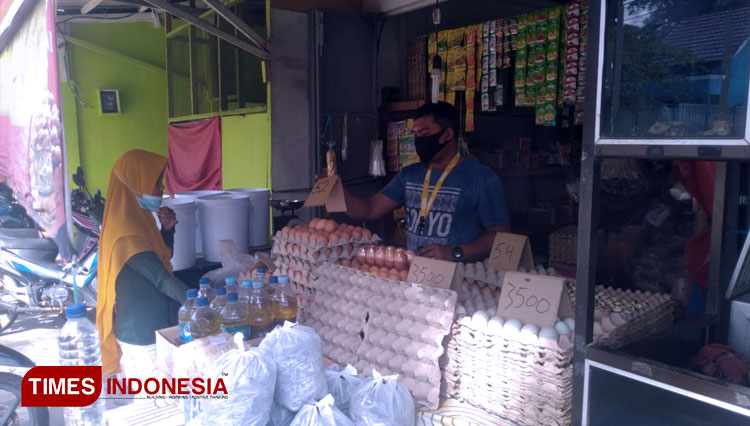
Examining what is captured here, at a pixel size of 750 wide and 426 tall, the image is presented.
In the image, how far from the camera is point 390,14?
196 inches

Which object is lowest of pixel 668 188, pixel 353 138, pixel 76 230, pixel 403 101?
pixel 76 230

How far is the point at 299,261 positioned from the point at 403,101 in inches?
120

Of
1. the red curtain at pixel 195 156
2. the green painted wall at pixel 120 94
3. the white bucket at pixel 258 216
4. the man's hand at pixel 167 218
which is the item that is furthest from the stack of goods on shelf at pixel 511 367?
the green painted wall at pixel 120 94

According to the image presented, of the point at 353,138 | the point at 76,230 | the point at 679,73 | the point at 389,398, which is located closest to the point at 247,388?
the point at 389,398

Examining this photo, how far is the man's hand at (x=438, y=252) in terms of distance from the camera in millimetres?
2684

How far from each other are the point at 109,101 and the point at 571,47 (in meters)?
8.07

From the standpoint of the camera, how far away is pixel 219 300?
213 centimetres

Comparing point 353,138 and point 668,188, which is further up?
point 353,138

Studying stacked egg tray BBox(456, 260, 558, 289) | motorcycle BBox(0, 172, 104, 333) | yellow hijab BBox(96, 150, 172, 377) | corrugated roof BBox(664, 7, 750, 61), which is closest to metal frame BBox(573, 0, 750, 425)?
corrugated roof BBox(664, 7, 750, 61)

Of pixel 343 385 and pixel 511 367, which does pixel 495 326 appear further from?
pixel 343 385

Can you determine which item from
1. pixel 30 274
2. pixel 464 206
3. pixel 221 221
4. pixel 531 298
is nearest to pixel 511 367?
pixel 531 298

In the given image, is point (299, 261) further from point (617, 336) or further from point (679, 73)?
point (679, 73)

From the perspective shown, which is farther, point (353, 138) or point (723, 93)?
point (353, 138)

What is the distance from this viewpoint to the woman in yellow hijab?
8.92ft
